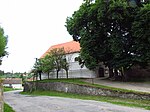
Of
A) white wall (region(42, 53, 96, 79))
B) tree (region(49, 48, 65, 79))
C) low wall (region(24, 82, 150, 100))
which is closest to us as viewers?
low wall (region(24, 82, 150, 100))

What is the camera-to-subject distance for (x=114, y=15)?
109 ft

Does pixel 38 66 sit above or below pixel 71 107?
above

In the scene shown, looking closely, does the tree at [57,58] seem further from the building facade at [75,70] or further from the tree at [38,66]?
the tree at [38,66]

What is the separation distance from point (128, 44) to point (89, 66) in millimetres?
6076

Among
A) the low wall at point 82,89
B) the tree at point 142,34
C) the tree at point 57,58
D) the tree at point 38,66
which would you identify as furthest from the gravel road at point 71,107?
the tree at point 38,66

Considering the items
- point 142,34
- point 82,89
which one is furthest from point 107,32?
point 82,89

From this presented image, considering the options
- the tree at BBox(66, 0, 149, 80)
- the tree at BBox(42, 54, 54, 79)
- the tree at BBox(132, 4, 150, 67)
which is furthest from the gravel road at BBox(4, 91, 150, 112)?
the tree at BBox(42, 54, 54, 79)

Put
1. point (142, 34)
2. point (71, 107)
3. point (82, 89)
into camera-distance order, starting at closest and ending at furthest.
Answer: point (71, 107), point (142, 34), point (82, 89)

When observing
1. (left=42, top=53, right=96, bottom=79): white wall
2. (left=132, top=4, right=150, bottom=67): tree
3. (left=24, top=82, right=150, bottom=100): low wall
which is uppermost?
(left=132, top=4, right=150, bottom=67): tree

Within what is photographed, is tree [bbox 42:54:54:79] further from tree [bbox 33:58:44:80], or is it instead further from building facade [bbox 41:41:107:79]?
building facade [bbox 41:41:107:79]

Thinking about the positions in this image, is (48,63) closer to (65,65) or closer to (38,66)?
(65,65)

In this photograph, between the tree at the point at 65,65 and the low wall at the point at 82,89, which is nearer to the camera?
the low wall at the point at 82,89

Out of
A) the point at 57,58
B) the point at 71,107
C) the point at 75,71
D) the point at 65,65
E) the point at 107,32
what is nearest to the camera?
the point at 71,107

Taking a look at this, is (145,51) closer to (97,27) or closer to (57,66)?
(97,27)
